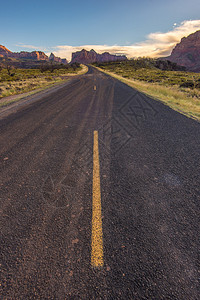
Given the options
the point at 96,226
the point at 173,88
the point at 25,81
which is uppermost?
the point at 25,81

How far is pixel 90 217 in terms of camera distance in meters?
2.24

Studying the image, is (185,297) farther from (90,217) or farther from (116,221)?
(90,217)

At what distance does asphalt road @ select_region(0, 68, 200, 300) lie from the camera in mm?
1567

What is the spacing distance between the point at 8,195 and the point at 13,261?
1229mm

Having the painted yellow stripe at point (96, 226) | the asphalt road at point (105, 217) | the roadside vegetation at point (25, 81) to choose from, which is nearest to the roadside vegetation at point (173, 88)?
the asphalt road at point (105, 217)

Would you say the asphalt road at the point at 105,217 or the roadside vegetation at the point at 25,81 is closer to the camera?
the asphalt road at the point at 105,217

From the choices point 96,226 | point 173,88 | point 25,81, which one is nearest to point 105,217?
point 96,226

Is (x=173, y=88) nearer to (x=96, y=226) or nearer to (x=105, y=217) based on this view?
(x=105, y=217)

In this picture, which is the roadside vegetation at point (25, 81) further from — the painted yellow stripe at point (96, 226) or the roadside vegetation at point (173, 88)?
the roadside vegetation at point (173, 88)

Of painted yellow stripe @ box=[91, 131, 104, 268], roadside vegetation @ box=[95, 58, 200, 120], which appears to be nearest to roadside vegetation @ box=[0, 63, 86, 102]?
painted yellow stripe @ box=[91, 131, 104, 268]

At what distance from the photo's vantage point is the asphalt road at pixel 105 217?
1.57m

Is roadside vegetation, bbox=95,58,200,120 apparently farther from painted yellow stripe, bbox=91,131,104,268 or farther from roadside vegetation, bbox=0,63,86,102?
roadside vegetation, bbox=0,63,86,102

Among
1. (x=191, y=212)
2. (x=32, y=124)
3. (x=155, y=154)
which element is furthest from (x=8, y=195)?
(x=32, y=124)

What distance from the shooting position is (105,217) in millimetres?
2246
